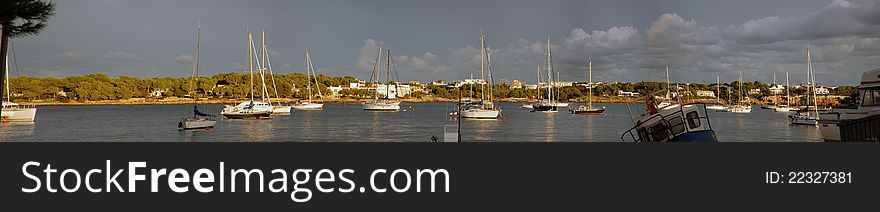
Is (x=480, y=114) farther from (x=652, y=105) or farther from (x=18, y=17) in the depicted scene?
(x=18, y=17)

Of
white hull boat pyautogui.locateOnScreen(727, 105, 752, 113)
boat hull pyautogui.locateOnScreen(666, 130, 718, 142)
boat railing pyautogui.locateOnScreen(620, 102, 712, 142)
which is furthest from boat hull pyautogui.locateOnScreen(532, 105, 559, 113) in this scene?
boat hull pyautogui.locateOnScreen(666, 130, 718, 142)

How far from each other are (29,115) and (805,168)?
98.6 m

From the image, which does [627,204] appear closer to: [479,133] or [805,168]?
[805,168]

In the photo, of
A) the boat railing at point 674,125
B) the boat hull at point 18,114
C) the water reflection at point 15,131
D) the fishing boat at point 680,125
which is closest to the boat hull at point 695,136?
the fishing boat at point 680,125

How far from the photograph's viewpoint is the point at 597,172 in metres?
9.82

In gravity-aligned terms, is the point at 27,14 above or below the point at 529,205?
above

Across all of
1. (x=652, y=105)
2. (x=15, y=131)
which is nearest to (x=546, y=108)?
(x=15, y=131)

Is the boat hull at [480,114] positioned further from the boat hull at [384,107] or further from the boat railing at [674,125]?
the boat railing at [674,125]

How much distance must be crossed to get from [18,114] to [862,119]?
94996 millimetres

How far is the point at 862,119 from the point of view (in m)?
24.6

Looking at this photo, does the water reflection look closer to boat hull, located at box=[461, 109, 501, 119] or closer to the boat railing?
boat hull, located at box=[461, 109, 501, 119]

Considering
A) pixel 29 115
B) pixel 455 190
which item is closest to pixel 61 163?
pixel 455 190

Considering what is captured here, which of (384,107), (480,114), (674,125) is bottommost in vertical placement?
(480,114)

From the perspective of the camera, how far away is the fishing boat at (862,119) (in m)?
24.4
